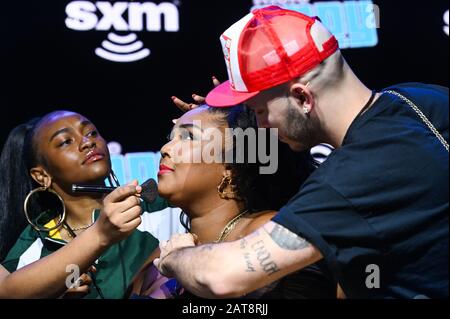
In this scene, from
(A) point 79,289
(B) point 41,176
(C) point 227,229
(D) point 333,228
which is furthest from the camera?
(B) point 41,176

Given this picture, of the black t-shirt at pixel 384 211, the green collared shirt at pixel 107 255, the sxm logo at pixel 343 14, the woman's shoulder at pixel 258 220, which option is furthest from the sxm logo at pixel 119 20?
the black t-shirt at pixel 384 211

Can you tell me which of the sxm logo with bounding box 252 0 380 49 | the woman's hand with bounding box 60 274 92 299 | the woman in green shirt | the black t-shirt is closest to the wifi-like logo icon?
the sxm logo with bounding box 252 0 380 49

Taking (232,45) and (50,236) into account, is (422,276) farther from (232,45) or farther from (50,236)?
(50,236)

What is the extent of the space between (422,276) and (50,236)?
144cm

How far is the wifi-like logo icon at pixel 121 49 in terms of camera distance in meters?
3.46

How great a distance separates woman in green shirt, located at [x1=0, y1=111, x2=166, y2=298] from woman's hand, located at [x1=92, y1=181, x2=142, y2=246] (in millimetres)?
375

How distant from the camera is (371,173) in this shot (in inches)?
64.6

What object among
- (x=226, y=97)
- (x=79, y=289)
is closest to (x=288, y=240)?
(x=226, y=97)

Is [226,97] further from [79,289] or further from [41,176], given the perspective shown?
[41,176]

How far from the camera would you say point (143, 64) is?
3541mm

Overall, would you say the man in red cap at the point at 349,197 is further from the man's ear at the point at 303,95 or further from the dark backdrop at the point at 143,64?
the dark backdrop at the point at 143,64

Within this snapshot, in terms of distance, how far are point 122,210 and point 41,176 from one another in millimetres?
808

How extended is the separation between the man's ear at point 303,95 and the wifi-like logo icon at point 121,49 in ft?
5.88
